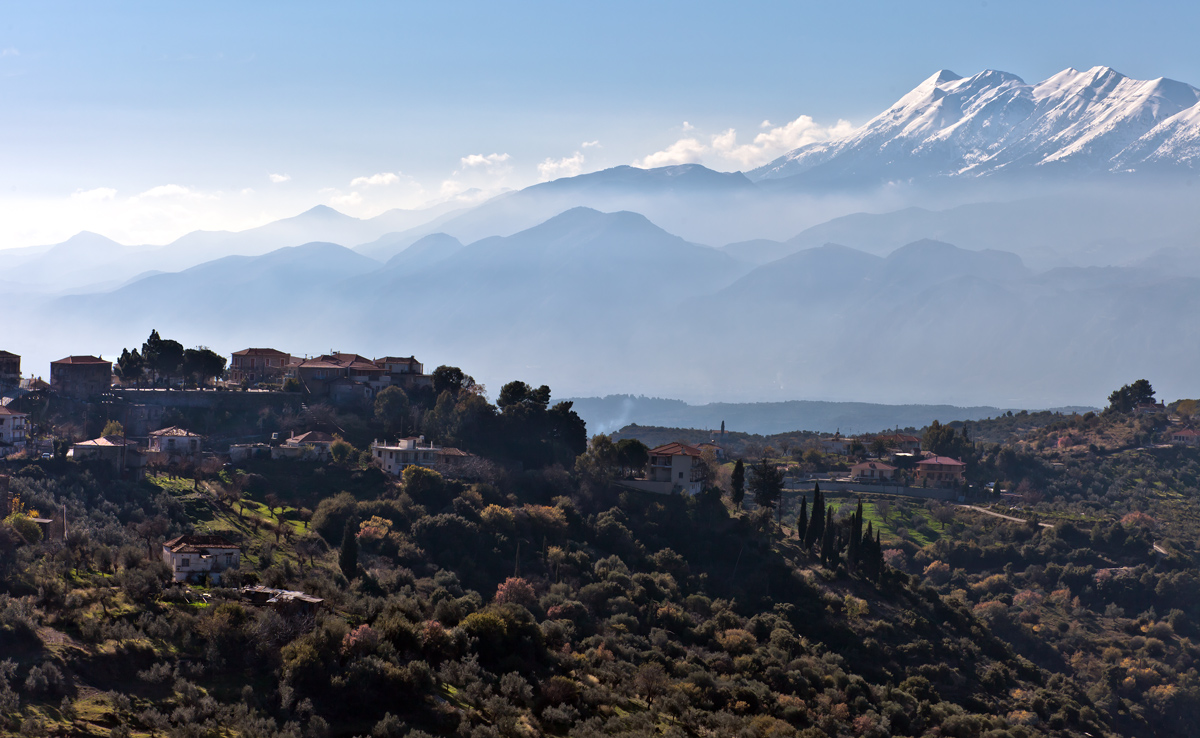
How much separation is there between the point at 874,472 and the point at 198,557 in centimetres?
6608

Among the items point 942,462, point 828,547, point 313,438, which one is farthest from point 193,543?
point 942,462

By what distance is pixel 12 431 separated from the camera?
5909 cm

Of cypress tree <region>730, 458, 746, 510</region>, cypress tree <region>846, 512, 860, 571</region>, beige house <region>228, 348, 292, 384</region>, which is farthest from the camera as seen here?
beige house <region>228, 348, 292, 384</region>

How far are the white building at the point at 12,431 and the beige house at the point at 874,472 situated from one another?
6387cm

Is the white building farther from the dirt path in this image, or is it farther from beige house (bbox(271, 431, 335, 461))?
the dirt path

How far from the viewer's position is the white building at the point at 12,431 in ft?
185

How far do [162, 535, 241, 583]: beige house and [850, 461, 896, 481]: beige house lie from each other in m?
63.4

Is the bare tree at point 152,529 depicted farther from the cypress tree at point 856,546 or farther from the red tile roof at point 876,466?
the red tile roof at point 876,466

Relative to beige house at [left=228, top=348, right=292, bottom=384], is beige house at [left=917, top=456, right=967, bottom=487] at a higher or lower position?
lower

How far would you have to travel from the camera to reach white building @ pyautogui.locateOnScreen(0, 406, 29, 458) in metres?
56.5

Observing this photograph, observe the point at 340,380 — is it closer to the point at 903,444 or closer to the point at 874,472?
the point at 874,472

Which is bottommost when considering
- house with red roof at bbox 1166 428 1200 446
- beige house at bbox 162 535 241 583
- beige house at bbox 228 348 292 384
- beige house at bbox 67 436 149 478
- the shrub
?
the shrub

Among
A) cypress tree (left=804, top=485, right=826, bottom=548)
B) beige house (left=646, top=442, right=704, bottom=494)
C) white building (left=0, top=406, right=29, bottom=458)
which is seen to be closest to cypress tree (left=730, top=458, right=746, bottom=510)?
beige house (left=646, top=442, right=704, bottom=494)

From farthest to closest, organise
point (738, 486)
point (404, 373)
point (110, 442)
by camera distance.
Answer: point (404, 373) → point (738, 486) → point (110, 442)
